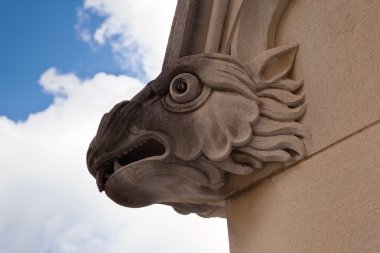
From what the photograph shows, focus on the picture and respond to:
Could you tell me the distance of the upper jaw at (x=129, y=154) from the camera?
268 cm

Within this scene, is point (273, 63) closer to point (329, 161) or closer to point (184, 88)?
point (184, 88)

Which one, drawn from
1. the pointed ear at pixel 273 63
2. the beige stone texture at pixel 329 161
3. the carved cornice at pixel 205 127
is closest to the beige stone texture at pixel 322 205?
the beige stone texture at pixel 329 161

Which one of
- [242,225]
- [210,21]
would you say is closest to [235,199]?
[242,225]

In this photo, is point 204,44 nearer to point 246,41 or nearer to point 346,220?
point 246,41

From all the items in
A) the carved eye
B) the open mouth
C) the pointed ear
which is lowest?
the open mouth

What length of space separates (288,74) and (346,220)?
0.78 metres

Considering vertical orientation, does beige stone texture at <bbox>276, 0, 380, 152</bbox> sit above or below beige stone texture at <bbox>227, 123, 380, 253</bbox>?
above

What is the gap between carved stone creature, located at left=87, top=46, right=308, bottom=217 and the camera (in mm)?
2506

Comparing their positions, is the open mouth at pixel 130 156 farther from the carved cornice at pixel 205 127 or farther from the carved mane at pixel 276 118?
the carved mane at pixel 276 118

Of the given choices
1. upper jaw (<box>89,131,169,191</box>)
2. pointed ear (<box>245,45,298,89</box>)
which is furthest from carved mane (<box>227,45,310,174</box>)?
upper jaw (<box>89,131,169,191</box>)

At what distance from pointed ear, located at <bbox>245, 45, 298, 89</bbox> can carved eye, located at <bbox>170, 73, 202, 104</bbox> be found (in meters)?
0.27

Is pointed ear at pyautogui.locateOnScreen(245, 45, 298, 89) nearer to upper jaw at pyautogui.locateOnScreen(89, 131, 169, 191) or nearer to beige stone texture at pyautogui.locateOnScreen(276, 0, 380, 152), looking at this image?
beige stone texture at pyautogui.locateOnScreen(276, 0, 380, 152)

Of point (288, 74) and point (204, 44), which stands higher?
point (204, 44)

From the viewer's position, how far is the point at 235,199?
2.74 meters
